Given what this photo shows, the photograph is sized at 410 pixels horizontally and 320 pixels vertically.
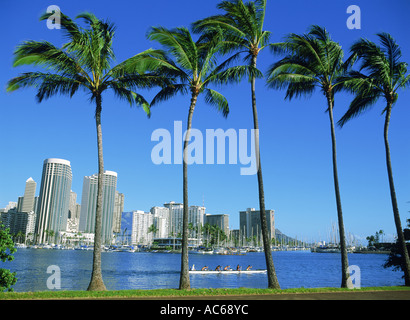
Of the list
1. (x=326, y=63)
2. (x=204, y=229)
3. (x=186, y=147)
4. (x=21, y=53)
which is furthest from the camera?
(x=204, y=229)

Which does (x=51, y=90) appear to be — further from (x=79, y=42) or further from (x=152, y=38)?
(x=152, y=38)

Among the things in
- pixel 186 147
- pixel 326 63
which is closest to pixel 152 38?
pixel 186 147

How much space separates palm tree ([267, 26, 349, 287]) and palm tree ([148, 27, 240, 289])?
3.29 metres

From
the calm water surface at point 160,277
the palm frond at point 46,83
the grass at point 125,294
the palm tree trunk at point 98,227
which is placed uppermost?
the palm frond at point 46,83

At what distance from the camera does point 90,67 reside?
52.7ft

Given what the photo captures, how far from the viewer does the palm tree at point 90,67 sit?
15.4 meters

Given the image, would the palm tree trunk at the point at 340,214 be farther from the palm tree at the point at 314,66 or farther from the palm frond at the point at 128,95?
the palm frond at the point at 128,95

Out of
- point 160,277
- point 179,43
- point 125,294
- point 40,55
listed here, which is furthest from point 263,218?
point 160,277

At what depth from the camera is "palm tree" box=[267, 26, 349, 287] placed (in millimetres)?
18266

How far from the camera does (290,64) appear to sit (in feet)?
61.6

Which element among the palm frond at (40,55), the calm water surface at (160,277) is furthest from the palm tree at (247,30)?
the calm water surface at (160,277)

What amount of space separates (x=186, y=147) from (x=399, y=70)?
13.5m

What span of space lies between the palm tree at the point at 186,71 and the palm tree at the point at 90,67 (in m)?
0.93

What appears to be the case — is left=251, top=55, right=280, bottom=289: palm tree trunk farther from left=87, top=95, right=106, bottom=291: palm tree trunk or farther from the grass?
left=87, top=95, right=106, bottom=291: palm tree trunk
